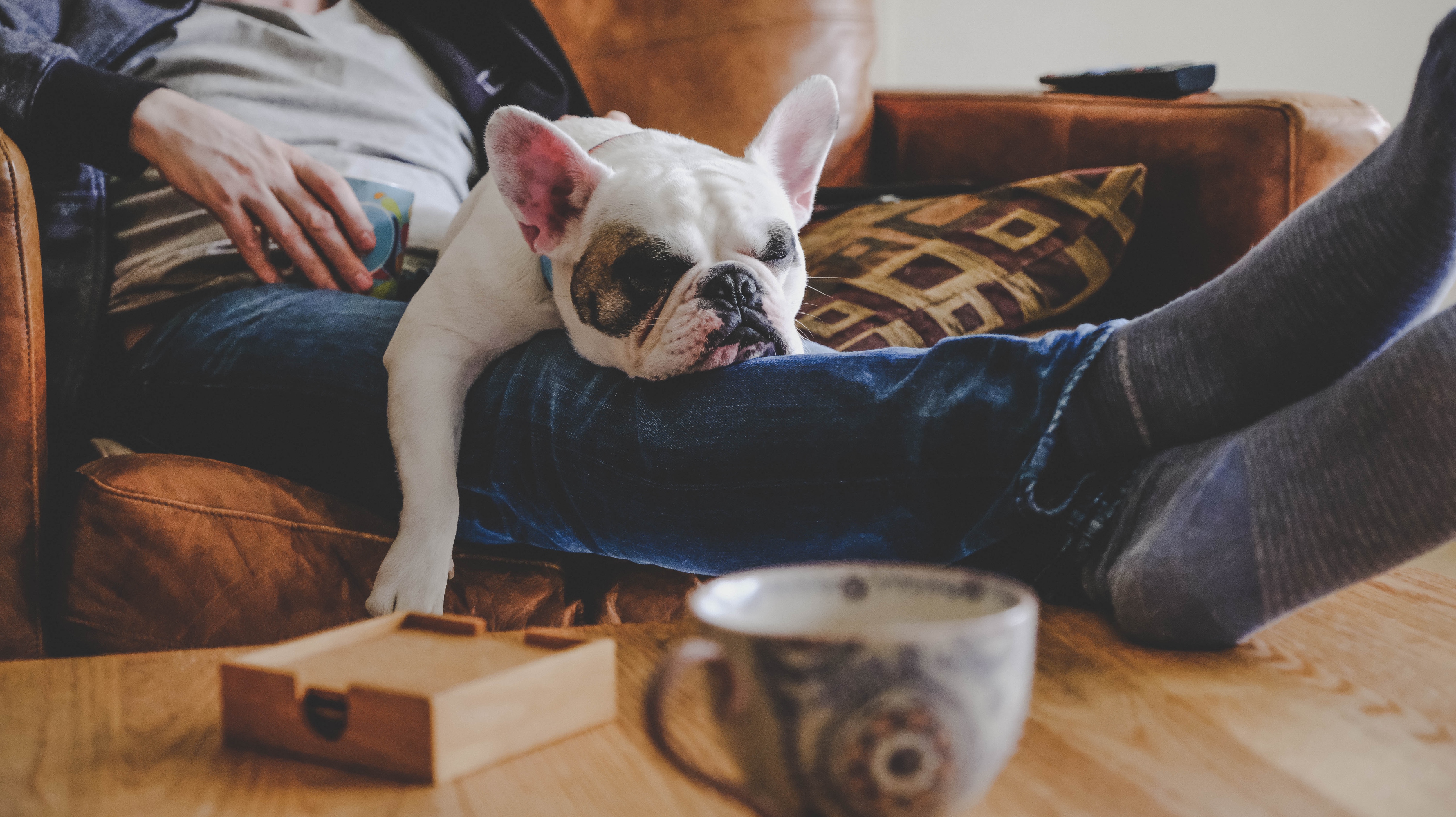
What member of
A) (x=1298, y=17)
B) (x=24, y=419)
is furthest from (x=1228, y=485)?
(x=1298, y=17)

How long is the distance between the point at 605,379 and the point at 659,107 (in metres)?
0.88

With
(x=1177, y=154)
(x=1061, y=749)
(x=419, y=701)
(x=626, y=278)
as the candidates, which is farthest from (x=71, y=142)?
(x=1177, y=154)

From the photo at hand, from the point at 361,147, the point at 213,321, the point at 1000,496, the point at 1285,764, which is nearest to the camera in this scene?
the point at 1285,764

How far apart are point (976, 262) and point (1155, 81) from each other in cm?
45

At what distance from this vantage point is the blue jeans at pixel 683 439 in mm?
663

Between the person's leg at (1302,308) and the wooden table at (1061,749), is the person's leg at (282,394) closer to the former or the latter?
the wooden table at (1061,749)

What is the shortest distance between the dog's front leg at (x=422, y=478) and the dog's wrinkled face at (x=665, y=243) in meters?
0.14

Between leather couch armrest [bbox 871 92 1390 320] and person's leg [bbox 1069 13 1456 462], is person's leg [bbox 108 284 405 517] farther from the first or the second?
leather couch armrest [bbox 871 92 1390 320]

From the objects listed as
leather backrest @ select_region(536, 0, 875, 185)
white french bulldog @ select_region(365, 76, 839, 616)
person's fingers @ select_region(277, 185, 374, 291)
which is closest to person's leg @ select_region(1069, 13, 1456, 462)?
white french bulldog @ select_region(365, 76, 839, 616)

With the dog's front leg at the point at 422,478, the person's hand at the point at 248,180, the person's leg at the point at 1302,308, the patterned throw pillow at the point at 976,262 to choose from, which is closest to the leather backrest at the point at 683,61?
the patterned throw pillow at the point at 976,262

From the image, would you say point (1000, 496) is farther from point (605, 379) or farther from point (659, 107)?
point (659, 107)

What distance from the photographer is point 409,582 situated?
87 centimetres

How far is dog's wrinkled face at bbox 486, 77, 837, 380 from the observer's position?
3.06 feet

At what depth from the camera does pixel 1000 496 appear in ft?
2.16
